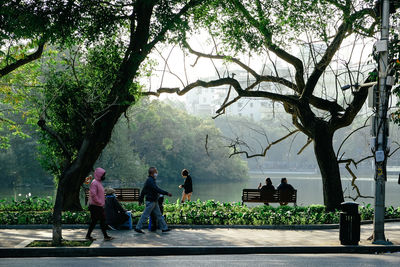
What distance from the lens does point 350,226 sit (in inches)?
461

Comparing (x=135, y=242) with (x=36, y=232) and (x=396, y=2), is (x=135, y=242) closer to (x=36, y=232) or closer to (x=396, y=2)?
(x=36, y=232)

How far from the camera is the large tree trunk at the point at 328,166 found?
1836 centimetres

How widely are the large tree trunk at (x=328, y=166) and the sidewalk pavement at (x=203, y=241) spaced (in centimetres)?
394

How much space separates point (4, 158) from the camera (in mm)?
53094

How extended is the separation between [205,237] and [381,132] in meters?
4.55

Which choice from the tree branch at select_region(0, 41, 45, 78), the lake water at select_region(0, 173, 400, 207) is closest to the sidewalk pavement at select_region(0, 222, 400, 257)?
the tree branch at select_region(0, 41, 45, 78)

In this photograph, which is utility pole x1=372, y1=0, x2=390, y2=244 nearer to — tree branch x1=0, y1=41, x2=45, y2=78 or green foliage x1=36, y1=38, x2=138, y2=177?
green foliage x1=36, y1=38, x2=138, y2=177

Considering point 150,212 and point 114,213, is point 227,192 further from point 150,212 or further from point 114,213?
point 150,212

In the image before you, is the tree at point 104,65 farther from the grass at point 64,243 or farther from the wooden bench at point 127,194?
the grass at point 64,243

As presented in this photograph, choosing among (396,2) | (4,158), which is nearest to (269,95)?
(396,2)

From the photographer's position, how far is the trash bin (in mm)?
11646

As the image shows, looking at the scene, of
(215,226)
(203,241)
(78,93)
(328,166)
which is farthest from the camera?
(328,166)

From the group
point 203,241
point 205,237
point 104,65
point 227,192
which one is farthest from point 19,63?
point 227,192

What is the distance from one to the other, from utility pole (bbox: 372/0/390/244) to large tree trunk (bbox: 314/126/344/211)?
6340 mm
